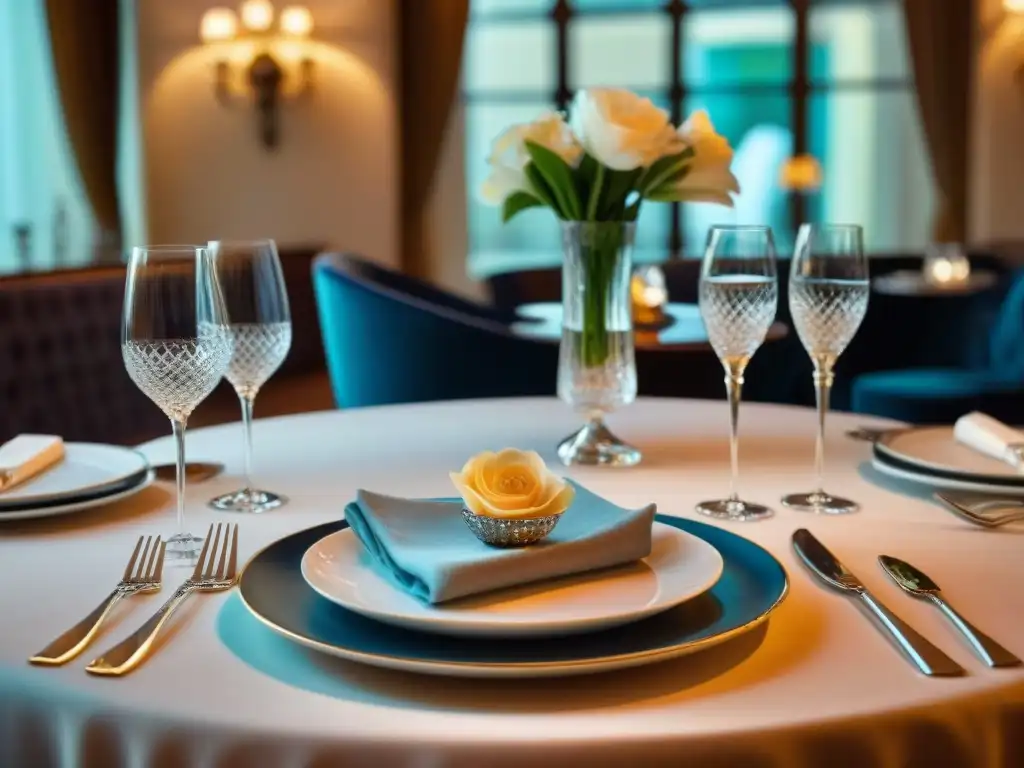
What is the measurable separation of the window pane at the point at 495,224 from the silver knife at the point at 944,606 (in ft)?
23.6

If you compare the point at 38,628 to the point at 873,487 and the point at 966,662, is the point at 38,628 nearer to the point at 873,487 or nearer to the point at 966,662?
the point at 966,662

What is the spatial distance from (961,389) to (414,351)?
7.07ft

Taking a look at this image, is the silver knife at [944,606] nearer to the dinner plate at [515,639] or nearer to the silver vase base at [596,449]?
the dinner plate at [515,639]

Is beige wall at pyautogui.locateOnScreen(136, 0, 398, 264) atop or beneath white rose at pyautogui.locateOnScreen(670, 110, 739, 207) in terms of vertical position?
atop

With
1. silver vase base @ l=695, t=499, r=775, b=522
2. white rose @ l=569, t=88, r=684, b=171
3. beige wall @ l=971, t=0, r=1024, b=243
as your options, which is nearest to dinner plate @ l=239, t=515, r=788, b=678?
silver vase base @ l=695, t=499, r=775, b=522

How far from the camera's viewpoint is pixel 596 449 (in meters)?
1.50

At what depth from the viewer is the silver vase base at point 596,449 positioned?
4.84 feet

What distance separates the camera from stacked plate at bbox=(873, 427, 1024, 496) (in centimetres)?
126

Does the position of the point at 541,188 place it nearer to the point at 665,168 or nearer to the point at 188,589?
Answer: the point at 665,168

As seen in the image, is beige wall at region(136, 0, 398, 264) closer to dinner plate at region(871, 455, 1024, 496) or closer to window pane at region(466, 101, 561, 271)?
window pane at region(466, 101, 561, 271)

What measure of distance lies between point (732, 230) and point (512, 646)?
602 mm

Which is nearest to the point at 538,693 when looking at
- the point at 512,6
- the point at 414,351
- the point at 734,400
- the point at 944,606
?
the point at 944,606

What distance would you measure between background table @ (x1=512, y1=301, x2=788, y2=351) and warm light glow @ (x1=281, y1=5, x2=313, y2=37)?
4.18 meters

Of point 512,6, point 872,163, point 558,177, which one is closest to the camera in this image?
point 558,177
